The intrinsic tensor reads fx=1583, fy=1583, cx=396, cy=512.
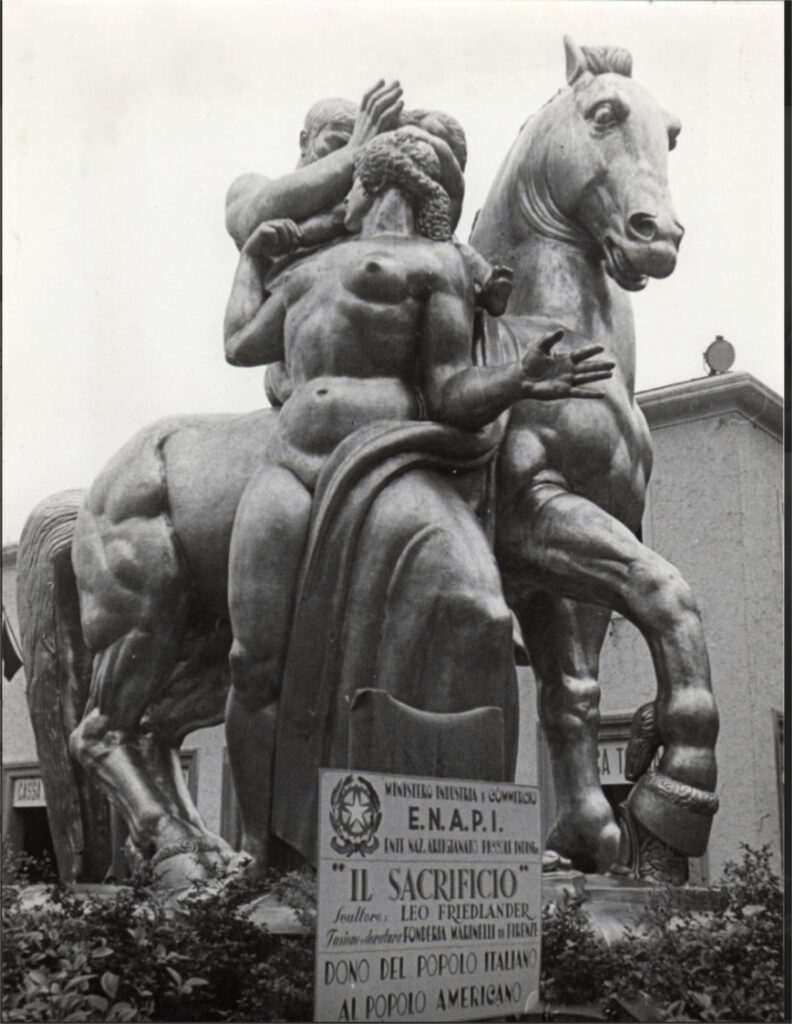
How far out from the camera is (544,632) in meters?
3.98

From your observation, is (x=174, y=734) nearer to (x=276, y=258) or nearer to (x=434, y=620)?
(x=434, y=620)

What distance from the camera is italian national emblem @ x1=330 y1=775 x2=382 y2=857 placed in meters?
3.20

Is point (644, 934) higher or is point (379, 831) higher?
point (379, 831)

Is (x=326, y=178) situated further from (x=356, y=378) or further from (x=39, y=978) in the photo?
(x=39, y=978)

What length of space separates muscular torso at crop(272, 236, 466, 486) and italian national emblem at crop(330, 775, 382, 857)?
0.78 meters

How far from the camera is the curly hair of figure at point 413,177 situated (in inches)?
153

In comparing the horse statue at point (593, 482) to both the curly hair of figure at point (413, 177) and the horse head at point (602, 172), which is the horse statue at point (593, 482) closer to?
the horse head at point (602, 172)


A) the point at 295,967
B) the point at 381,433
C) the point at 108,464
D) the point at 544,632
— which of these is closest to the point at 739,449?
the point at 544,632

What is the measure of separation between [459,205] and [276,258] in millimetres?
490

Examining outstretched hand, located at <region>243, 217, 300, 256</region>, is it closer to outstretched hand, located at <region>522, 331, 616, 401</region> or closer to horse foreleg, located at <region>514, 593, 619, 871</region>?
outstretched hand, located at <region>522, 331, 616, 401</region>

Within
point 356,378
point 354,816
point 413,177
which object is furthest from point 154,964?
point 413,177

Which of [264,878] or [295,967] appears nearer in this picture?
[295,967]

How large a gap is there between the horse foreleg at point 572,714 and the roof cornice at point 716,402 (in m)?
0.86

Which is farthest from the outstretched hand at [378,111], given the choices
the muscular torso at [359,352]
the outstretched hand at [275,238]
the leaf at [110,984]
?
the leaf at [110,984]
